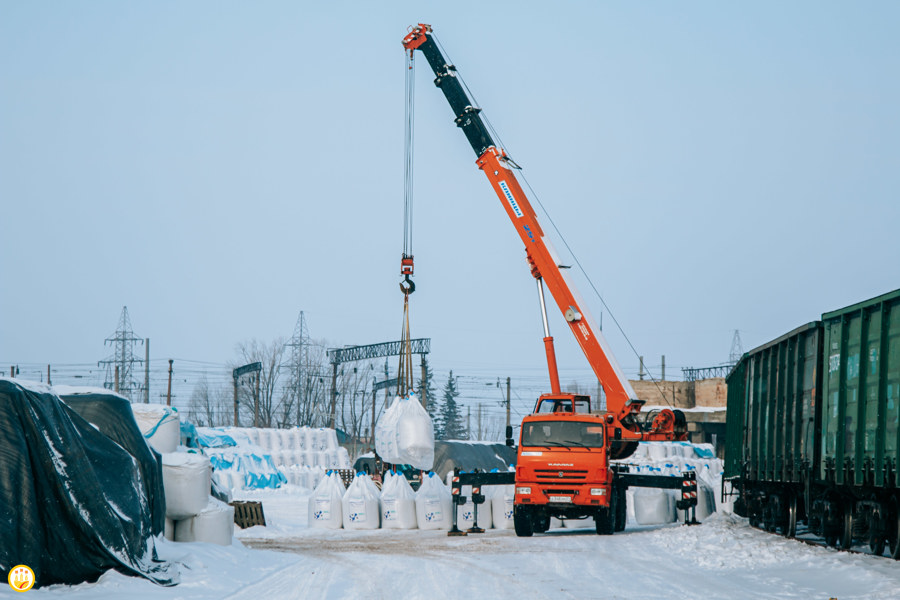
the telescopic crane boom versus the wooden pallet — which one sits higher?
the telescopic crane boom

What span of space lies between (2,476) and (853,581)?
892 centimetres

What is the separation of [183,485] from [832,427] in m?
9.09

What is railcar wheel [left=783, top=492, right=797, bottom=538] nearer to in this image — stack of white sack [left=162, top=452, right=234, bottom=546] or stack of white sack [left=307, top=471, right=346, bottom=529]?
stack of white sack [left=307, top=471, right=346, bottom=529]

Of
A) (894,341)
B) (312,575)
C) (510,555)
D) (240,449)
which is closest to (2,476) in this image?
(312,575)

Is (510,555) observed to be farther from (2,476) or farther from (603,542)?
(2,476)

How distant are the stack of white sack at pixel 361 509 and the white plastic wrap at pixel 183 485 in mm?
8916

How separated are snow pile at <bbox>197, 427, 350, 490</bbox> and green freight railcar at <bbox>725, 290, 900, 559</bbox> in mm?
23972

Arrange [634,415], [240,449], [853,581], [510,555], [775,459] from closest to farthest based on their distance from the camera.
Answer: [853,581] → [510,555] → [775,459] → [634,415] → [240,449]

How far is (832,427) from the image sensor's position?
14.7 m

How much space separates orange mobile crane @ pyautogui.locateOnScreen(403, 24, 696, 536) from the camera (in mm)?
19547

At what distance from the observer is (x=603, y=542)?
1817cm

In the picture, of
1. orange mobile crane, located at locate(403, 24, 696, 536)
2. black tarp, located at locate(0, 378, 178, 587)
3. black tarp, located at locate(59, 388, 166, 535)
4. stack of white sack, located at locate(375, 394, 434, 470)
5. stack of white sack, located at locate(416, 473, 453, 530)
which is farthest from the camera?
stack of white sack, located at locate(375, 394, 434, 470)

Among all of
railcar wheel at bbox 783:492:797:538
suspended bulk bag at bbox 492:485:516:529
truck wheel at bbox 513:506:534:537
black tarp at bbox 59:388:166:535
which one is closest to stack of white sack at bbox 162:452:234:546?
black tarp at bbox 59:388:166:535

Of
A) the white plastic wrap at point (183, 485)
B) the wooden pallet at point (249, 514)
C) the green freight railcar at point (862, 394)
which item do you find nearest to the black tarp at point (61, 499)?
the white plastic wrap at point (183, 485)
